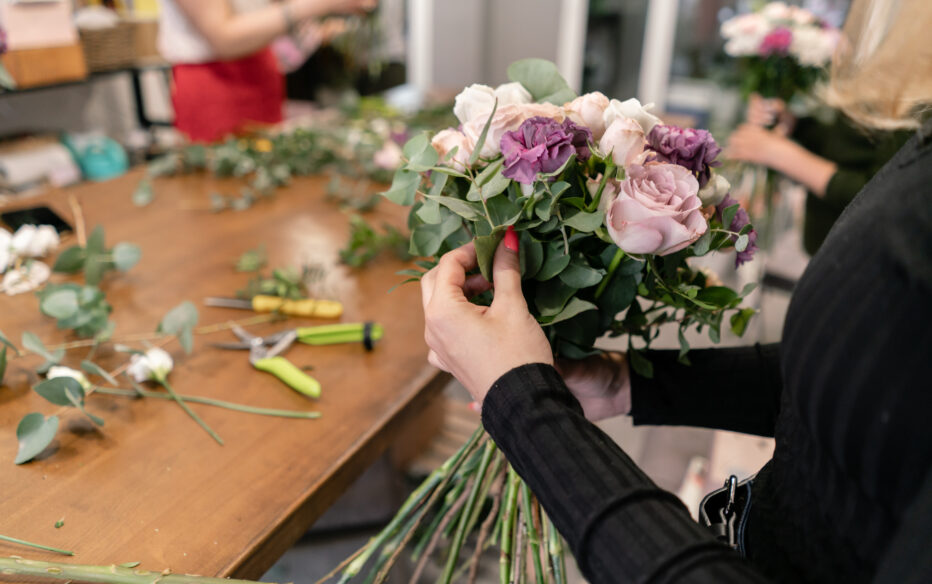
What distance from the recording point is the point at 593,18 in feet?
13.6

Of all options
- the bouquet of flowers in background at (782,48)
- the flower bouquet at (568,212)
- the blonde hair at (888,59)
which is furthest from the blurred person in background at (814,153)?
A: the flower bouquet at (568,212)

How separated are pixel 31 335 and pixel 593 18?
4.03m

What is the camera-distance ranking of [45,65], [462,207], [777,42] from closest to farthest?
[462,207] < [777,42] < [45,65]

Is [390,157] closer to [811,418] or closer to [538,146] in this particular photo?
[538,146]

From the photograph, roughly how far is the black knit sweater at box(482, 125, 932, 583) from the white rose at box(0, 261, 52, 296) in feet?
2.91

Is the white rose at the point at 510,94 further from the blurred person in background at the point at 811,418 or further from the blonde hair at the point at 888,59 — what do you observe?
the blonde hair at the point at 888,59

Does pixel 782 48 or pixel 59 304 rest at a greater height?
pixel 782 48

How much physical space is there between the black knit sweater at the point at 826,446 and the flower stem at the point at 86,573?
32 cm

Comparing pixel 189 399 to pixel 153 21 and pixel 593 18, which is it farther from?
pixel 593 18

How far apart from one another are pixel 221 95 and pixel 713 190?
1680 mm

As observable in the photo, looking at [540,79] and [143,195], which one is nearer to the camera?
[540,79]

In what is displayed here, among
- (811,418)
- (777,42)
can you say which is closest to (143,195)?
(811,418)

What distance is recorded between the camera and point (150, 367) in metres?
0.83

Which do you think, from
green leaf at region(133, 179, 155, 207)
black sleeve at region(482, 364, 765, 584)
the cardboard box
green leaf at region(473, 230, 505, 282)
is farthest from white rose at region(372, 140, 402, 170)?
the cardboard box
